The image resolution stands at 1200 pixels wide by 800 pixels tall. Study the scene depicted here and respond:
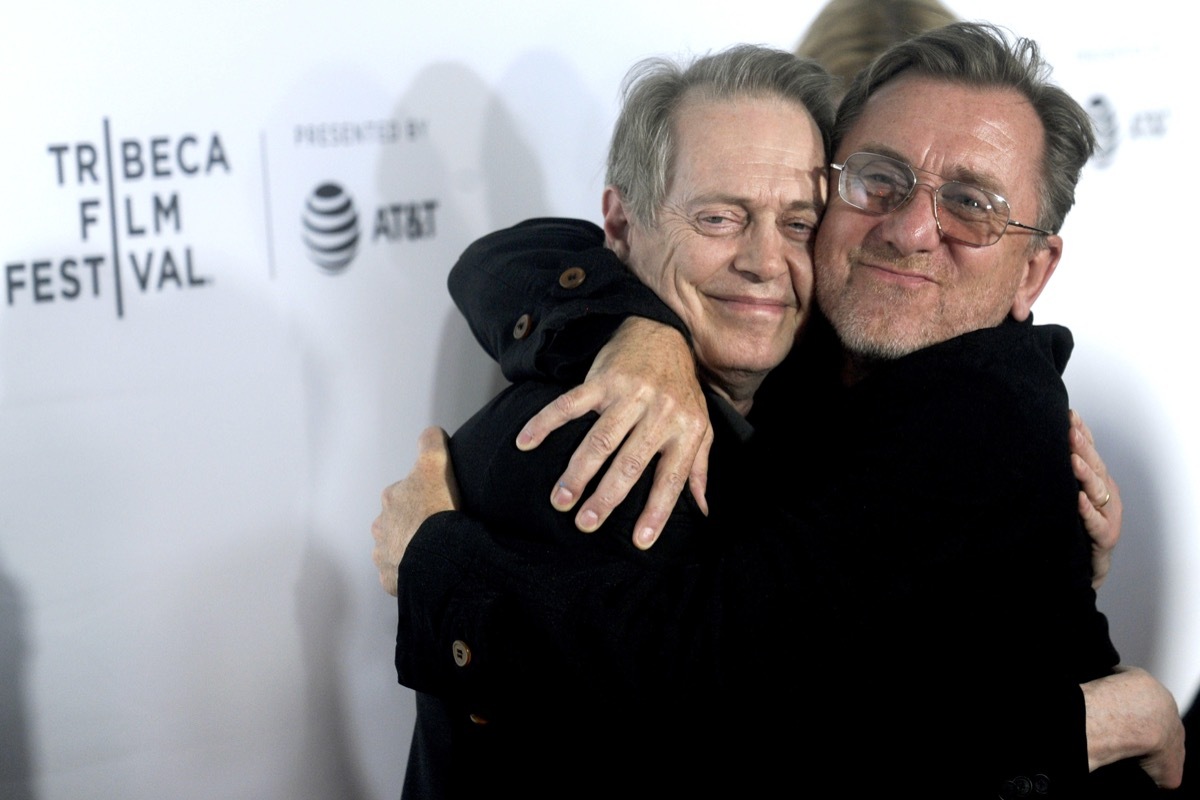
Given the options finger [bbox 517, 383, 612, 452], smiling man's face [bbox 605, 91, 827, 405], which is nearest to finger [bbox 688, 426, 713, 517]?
finger [bbox 517, 383, 612, 452]

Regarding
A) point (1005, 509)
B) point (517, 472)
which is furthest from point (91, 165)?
point (1005, 509)

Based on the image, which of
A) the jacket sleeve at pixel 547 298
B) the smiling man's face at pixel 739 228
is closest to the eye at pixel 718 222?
the smiling man's face at pixel 739 228

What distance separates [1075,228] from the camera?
277 centimetres

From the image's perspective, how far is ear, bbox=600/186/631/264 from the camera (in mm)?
1914

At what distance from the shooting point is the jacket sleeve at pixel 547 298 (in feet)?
5.36

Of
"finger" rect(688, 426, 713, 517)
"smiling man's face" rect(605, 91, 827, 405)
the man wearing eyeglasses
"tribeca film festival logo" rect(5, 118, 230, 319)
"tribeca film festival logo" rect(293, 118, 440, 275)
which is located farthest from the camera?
"tribeca film festival logo" rect(293, 118, 440, 275)

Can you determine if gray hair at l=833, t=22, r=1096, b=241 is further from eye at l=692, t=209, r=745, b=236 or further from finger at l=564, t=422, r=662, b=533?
finger at l=564, t=422, r=662, b=533

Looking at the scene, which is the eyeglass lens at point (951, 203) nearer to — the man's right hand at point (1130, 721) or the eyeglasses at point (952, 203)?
the eyeglasses at point (952, 203)

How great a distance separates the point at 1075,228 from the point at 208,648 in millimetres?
2221

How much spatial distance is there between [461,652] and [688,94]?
36.4 inches

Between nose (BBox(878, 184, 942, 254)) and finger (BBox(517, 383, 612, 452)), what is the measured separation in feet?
1.73

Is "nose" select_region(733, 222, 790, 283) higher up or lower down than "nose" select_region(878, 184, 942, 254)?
lower down

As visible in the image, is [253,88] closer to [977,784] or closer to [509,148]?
[509,148]

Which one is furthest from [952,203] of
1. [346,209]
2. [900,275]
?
[346,209]
